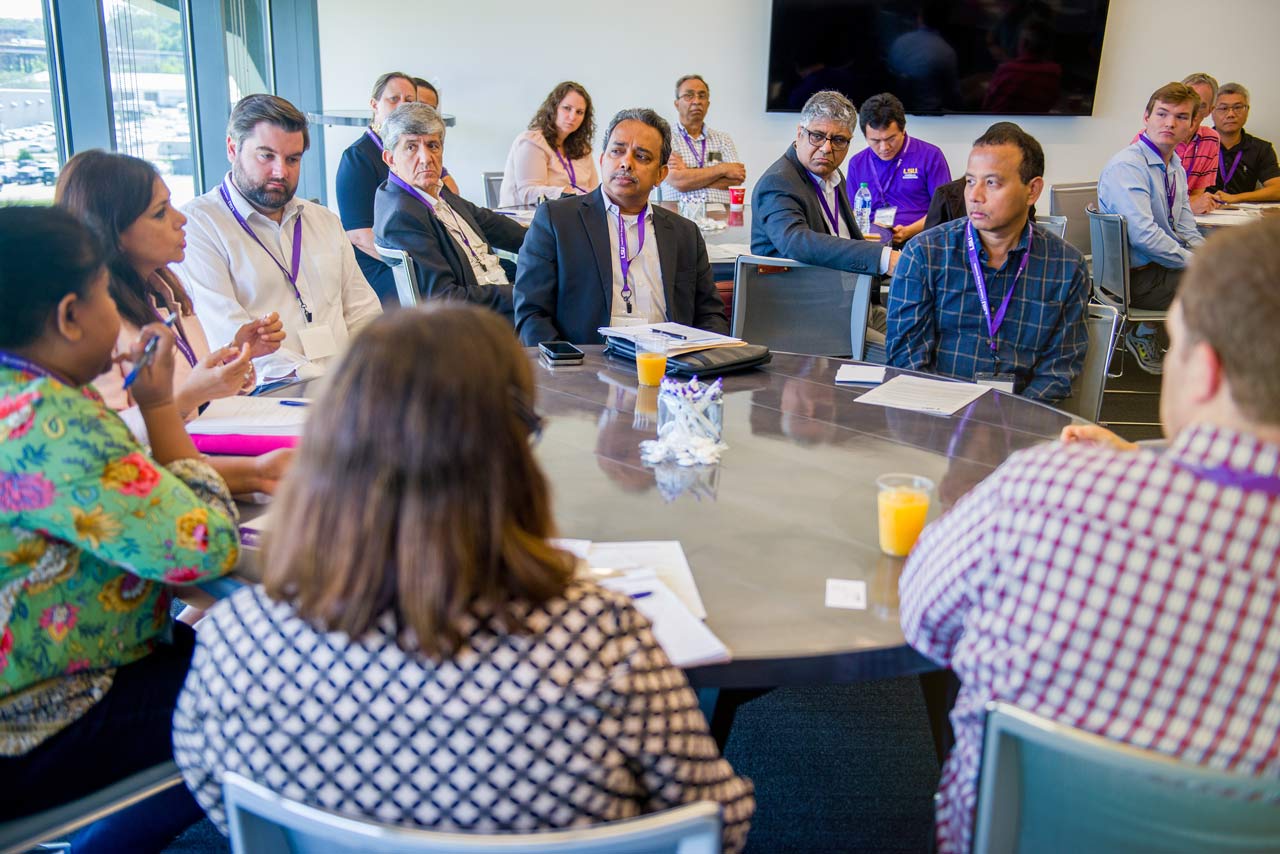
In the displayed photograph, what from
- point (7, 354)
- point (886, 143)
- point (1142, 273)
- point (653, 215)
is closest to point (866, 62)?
point (886, 143)

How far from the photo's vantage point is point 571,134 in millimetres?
6273

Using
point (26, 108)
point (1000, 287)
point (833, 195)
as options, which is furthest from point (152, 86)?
point (1000, 287)

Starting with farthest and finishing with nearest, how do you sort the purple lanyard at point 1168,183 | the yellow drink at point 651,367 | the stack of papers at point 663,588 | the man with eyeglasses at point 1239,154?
the man with eyeglasses at point 1239,154
the purple lanyard at point 1168,183
the yellow drink at point 651,367
the stack of papers at point 663,588

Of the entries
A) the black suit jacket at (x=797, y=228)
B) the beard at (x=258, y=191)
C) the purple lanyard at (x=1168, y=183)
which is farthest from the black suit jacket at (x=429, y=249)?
the purple lanyard at (x=1168, y=183)

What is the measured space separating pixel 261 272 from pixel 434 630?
2.38 metres

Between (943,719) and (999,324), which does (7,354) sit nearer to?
(943,719)

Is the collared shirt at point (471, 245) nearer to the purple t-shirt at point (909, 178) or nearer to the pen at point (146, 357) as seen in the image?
the purple t-shirt at point (909, 178)

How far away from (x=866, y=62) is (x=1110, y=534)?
7.77m

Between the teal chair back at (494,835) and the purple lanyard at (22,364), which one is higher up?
the purple lanyard at (22,364)

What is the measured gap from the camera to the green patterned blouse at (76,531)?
1.31 meters

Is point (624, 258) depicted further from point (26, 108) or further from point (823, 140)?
point (26, 108)

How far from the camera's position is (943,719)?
6.32ft

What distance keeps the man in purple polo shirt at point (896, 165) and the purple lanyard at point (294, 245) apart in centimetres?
344

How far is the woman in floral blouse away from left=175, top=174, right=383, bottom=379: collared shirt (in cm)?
152
